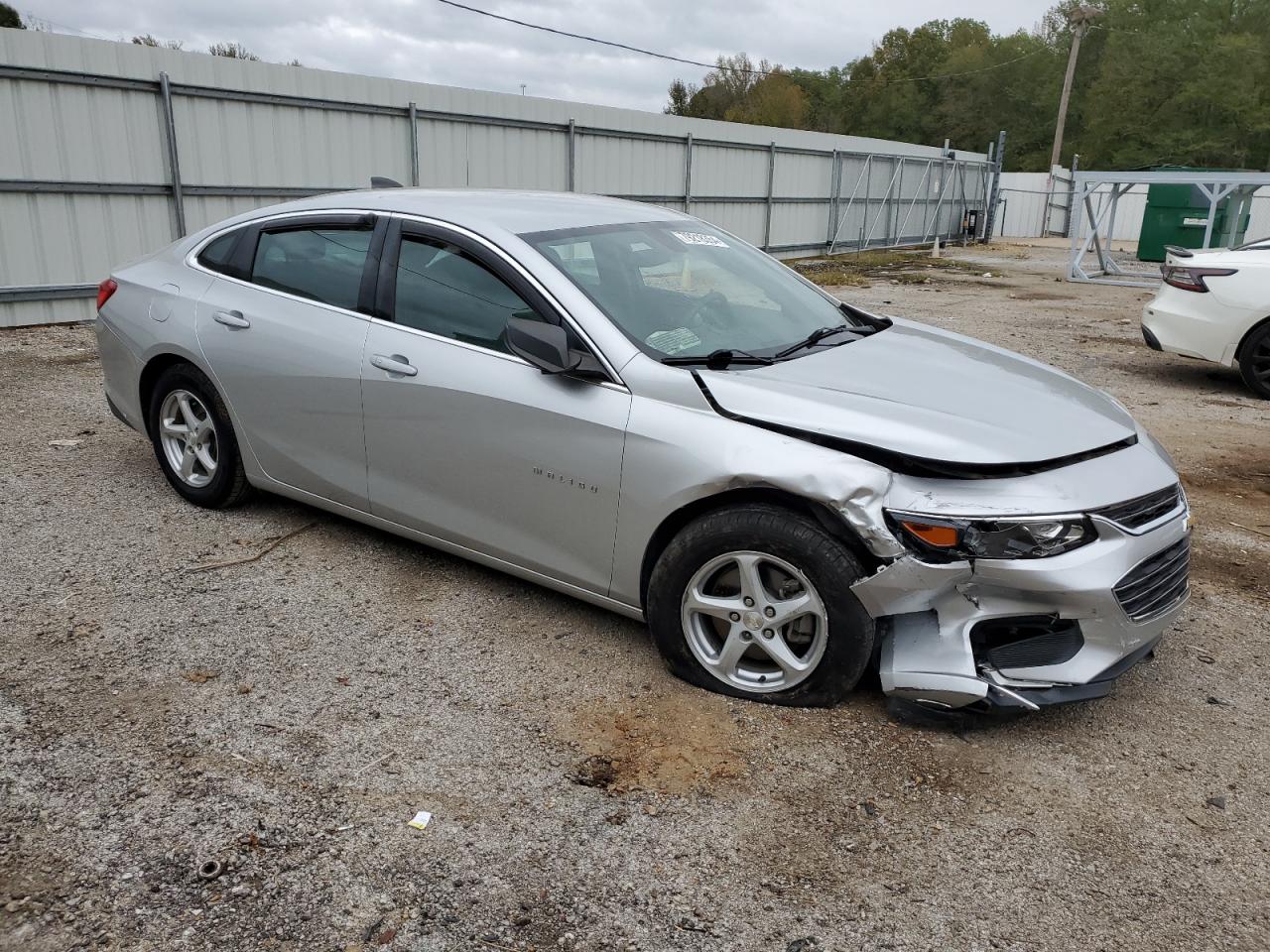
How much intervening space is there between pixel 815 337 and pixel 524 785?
82.1 inches

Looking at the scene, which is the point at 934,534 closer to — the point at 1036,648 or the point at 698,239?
the point at 1036,648

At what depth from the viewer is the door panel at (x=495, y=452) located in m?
3.48

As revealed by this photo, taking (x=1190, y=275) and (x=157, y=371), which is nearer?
(x=157, y=371)

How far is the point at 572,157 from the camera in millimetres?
16219

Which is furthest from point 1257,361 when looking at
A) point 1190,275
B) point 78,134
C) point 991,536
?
→ point 78,134

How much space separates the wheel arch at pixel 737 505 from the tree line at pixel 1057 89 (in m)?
50.1

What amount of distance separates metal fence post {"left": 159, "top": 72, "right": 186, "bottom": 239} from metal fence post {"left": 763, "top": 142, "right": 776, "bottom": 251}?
13.3 m

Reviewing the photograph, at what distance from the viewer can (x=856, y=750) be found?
3104mm

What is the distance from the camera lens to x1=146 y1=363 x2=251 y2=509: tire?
187 inches

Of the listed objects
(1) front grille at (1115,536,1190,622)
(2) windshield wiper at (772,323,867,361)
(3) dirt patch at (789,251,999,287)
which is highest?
(2) windshield wiper at (772,323,867,361)

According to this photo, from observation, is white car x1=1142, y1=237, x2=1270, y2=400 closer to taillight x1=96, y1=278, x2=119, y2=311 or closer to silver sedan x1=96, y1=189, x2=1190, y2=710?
silver sedan x1=96, y1=189, x2=1190, y2=710

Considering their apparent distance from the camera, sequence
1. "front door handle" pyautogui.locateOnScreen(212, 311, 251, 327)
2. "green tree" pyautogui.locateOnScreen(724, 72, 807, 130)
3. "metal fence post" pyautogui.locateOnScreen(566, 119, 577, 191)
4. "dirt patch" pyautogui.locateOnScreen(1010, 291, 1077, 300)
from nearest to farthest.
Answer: "front door handle" pyautogui.locateOnScreen(212, 311, 251, 327)
"metal fence post" pyautogui.locateOnScreen(566, 119, 577, 191)
"dirt patch" pyautogui.locateOnScreen(1010, 291, 1077, 300)
"green tree" pyautogui.locateOnScreen(724, 72, 807, 130)

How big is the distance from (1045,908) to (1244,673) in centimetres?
175

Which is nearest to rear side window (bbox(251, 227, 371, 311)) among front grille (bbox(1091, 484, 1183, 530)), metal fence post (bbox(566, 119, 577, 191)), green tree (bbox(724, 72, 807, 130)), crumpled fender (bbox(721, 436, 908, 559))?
crumpled fender (bbox(721, 436, 908, 559))
